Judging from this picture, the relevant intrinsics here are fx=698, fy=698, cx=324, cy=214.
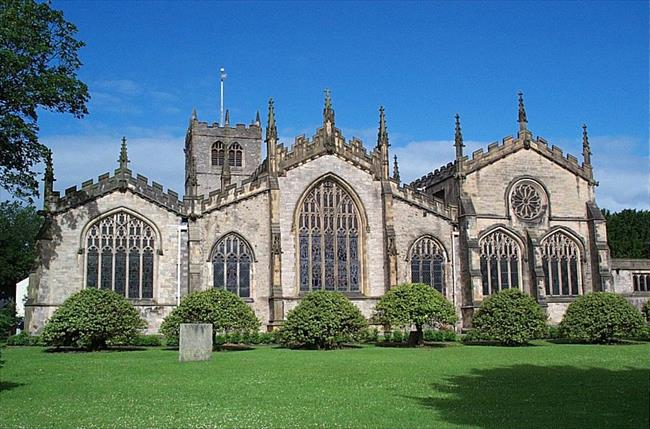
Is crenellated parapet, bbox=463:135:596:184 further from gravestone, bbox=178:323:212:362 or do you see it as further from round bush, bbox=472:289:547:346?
gravestone, bbox=178:323:212:362

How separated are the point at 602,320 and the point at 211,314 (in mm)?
18339

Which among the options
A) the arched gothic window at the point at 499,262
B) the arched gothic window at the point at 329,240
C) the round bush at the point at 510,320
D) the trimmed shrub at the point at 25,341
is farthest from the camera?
the arched gothic window at the point at 499,262

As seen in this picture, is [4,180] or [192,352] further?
[4,180]

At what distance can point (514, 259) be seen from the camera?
44.7 m

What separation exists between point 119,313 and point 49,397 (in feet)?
49.8

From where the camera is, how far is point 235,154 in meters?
66.8

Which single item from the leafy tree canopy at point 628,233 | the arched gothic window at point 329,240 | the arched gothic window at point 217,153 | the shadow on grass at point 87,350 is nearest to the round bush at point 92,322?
the shadow on grass at point 87,350

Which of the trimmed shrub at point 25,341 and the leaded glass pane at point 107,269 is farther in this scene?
the leaded glass pane at point 107,269

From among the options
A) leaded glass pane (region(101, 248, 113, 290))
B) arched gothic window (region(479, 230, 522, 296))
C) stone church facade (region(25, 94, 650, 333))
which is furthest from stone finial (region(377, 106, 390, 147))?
leaded glass pane (region(101, 248, 113, 290))

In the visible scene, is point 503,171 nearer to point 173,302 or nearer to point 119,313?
point 173,302

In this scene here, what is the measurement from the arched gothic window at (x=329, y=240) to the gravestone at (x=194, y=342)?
1479 centimetres

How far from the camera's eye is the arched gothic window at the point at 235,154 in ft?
218

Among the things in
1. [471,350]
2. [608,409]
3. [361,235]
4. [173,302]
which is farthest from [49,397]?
[361,235]

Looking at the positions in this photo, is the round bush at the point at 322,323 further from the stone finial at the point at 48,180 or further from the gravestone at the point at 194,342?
the stone finial at the point at 48,180
